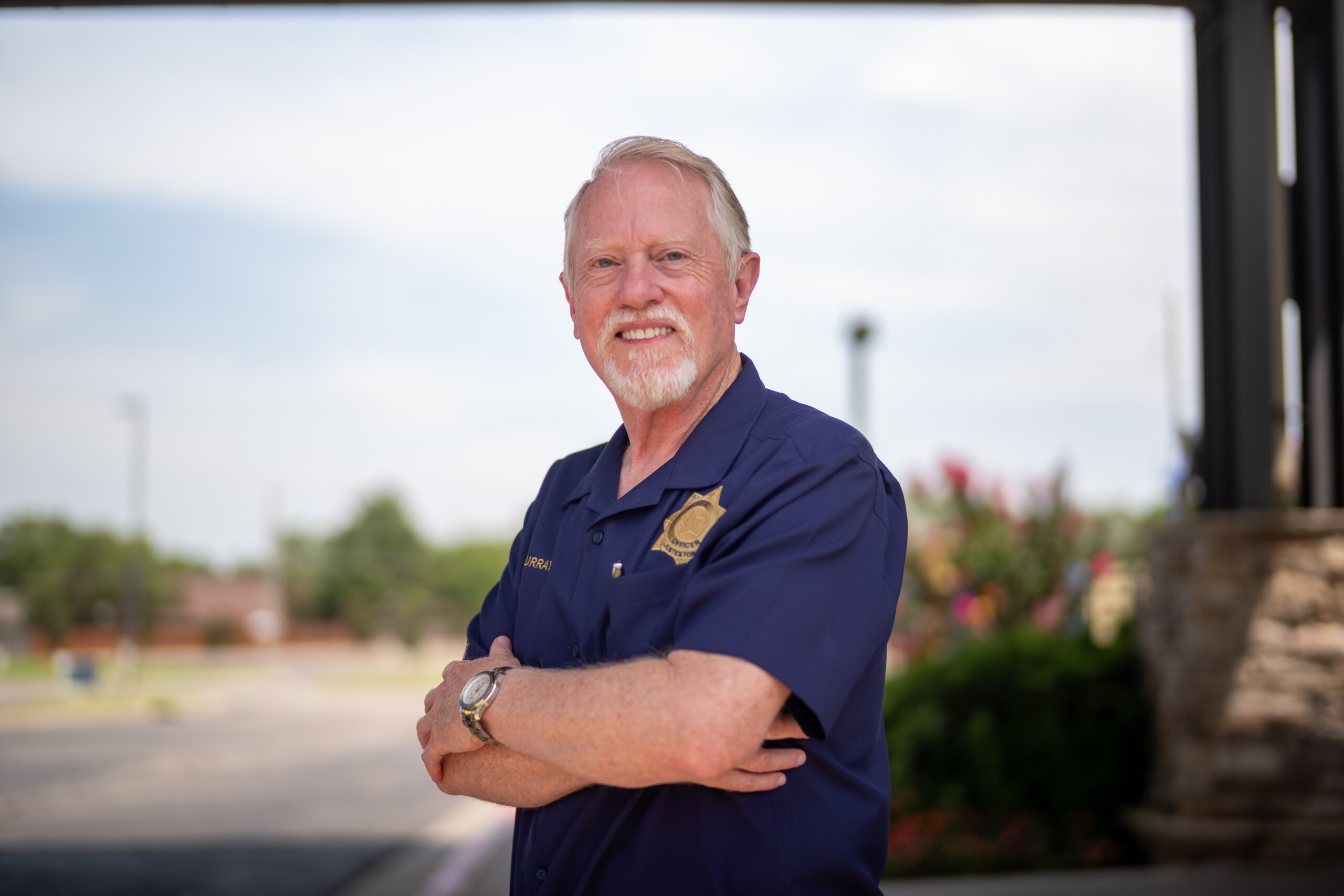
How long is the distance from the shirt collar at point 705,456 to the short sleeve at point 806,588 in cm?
15

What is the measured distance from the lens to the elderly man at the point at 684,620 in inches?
66.5

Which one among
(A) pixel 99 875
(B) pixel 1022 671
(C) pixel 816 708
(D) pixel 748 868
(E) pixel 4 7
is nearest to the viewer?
(C) pixel 816 708

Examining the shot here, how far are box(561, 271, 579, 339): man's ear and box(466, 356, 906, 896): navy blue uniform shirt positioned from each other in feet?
1.18

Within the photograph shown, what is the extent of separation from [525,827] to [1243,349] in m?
4.77

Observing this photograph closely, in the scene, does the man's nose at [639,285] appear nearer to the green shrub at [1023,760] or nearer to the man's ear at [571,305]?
the man's ear at [571,305]

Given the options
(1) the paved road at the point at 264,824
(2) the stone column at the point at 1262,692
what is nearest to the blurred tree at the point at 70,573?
(1) the paved road at the point at 264,824

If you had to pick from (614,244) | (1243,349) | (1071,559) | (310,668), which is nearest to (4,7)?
(614,244)

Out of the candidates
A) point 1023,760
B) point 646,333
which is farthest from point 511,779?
point 1023,760

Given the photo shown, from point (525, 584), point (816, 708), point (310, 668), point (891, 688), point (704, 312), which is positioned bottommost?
point (310, 668)

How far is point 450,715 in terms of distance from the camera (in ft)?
6.48

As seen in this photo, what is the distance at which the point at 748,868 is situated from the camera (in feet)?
5.86

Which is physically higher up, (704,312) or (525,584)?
(704,312)

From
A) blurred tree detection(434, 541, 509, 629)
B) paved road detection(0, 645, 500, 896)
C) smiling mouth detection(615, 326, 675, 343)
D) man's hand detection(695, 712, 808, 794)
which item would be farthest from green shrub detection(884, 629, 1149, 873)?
blurred tree detection(434, 541, 509, 629)

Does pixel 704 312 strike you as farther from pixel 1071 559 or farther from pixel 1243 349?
pixel 1071 559
